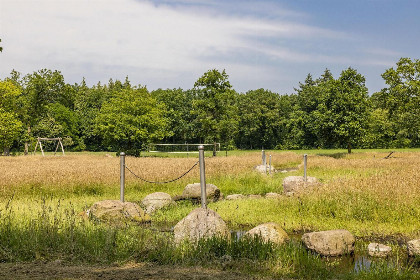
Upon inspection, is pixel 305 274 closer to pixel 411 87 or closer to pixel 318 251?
pixel 318 251

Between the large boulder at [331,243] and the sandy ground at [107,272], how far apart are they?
287cm

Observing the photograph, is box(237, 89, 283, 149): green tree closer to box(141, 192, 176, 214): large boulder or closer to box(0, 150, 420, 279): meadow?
box(0, 150, 420, 279): meadow

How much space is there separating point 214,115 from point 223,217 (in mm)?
36511

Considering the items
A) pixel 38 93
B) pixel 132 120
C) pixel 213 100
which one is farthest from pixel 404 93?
pixel 38 93

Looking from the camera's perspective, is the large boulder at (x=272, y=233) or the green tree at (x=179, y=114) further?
the green tree at (x=179, y=114)

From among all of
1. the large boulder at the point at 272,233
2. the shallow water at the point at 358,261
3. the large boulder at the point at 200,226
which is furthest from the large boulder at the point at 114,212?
the shallow water at the point at 358,261

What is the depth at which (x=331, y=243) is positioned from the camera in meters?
7.86

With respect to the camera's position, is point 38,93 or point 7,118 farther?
point 38,93

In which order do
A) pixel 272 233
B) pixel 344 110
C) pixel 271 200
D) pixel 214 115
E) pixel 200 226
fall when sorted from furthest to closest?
pixel 214 115 < pixel 344 110 < pixel 271 200 < pixel 272 233 < pixel 200 226

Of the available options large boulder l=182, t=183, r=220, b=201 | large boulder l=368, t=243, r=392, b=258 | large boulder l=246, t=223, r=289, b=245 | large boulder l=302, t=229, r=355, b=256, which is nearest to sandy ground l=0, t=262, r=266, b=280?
large boulder l=246, t=223, r=289, b=245

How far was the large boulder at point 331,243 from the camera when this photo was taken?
25.5 feet

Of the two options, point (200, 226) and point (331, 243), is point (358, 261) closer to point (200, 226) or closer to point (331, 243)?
point (331, 243)

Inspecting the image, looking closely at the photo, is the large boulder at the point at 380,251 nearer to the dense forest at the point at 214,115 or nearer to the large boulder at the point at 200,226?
the large boulder at the point at 200,226

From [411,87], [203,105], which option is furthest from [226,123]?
[411,87]
